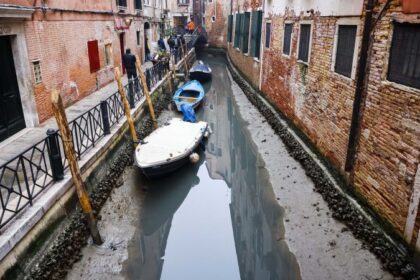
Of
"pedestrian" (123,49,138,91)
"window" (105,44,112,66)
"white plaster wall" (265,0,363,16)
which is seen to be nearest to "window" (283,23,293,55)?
"white plaster wall" (265,0,363,16)

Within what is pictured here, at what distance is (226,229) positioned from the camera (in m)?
6.51

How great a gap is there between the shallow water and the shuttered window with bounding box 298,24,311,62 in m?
2.86

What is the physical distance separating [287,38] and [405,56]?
6.00 m

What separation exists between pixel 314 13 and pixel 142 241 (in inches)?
242

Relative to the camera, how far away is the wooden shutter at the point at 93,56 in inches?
441

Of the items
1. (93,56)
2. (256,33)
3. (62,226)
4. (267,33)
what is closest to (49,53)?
(93,56)

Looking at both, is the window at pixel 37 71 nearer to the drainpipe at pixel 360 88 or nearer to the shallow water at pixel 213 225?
the shallow water at pixel 213 225

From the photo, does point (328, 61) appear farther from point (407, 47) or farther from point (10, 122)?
point (10, 122)

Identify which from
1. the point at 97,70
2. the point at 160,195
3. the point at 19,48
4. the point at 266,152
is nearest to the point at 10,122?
the point at 19,48

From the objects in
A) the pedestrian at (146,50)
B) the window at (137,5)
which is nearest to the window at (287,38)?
the window at (137,5)

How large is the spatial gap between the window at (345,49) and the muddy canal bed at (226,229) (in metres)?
2.44

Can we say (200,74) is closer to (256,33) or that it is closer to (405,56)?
(256,33)

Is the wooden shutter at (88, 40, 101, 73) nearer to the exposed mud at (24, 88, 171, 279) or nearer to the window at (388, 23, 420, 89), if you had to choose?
the exposed mud at (24, 88, 171, 279)

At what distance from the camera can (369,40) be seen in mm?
5320
